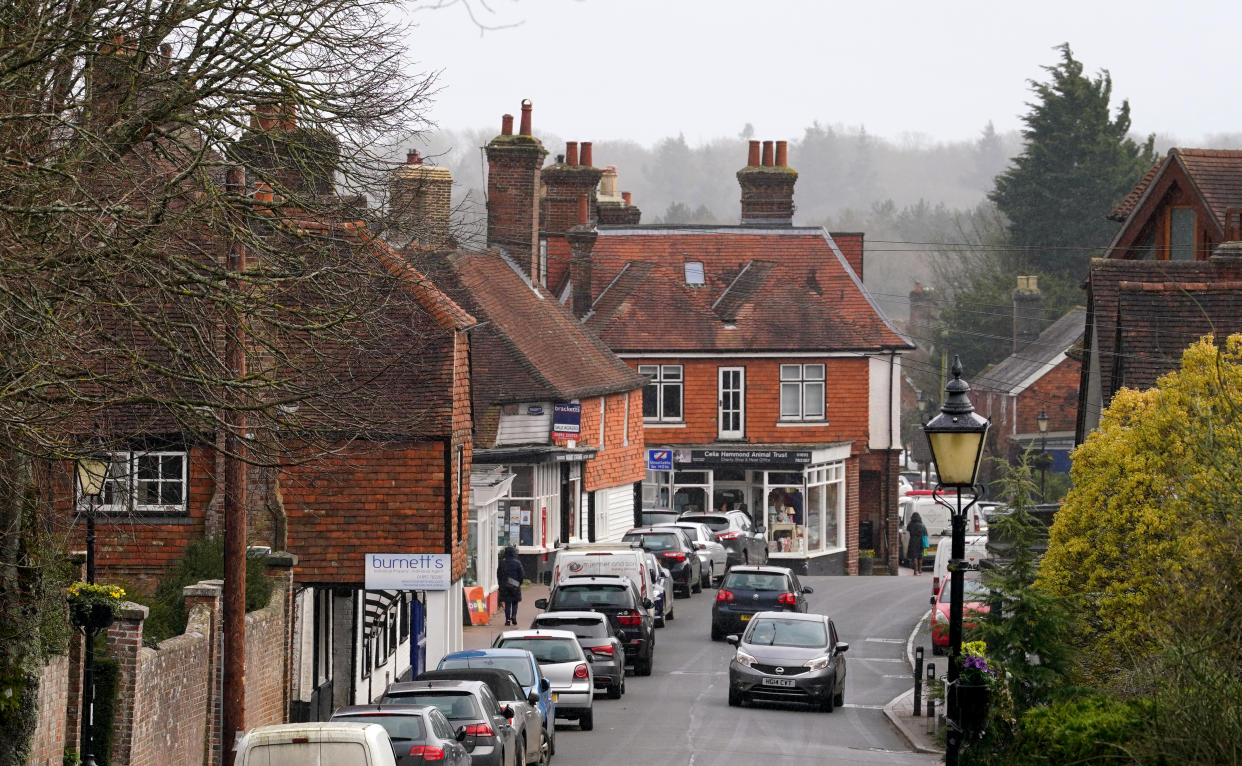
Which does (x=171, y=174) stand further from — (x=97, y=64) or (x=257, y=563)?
(x=257, y=563)

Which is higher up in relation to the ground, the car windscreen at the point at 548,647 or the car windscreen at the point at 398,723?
the car windscreen at the point at 398,723

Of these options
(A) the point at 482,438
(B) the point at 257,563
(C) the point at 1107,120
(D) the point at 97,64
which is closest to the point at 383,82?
(D) the point at 97,64

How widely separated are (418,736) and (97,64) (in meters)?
6.86

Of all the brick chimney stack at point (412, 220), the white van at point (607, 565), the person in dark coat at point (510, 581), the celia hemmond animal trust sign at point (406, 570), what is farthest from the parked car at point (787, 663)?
the brick chimney stack at point (412, 220)

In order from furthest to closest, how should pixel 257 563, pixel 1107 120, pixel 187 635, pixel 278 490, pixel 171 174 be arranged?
1. pixel 1107 120
2. pixel 278 490
3. pixel 257 563
4. pixel 187 635
5. pixel 171 174

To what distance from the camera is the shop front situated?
52.7 m

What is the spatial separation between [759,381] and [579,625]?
89.5 ft

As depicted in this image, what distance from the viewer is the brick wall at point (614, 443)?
4472 cm

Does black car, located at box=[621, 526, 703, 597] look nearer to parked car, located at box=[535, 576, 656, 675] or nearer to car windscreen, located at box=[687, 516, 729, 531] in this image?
car windscreen, located at box=[687, 516, 729, 531]

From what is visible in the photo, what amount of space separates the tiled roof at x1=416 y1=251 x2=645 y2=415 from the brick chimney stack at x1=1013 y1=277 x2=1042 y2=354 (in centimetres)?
2950

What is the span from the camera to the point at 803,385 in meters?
53.7

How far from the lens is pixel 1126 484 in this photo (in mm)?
20109

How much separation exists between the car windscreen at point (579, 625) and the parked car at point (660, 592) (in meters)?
7.67

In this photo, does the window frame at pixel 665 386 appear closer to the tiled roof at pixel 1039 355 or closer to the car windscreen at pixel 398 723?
the tiled roof at pixel 1039 355
